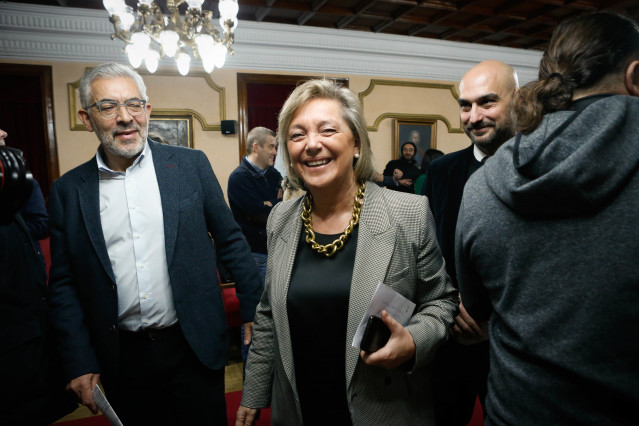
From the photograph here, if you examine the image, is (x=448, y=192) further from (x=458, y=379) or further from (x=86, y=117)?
(x=86, y=117)

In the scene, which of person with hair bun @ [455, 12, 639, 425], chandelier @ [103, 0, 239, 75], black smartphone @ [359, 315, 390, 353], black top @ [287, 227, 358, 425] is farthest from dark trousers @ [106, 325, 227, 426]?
chandelier @ [103, 0, 239, 75]

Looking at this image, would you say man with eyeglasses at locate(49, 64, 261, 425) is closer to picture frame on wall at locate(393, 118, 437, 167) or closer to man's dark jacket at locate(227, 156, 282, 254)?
man's dark jacket at locate(227, 156, 282, 254)

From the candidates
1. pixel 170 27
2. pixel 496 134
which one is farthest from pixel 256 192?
pixel 496 134

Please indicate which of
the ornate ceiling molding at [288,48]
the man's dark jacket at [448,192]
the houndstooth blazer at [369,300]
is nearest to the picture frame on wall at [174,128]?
the ornate ceiling molding at [288,48]

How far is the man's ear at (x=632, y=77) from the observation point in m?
0.81

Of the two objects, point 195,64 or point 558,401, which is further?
point 195,64

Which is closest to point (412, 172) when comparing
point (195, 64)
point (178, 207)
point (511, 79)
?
point (195, 64)

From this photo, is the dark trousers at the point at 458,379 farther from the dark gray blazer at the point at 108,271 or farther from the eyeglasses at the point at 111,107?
the eyeglasses at the point at 111,107

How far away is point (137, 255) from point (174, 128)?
4437 mm

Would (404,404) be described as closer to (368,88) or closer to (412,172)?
(412,172)

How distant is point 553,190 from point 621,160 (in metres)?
0.12

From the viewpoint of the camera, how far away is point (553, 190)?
2.43 ft

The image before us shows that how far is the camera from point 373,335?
3.34 feet

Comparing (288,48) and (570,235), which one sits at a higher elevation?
(288,48)
